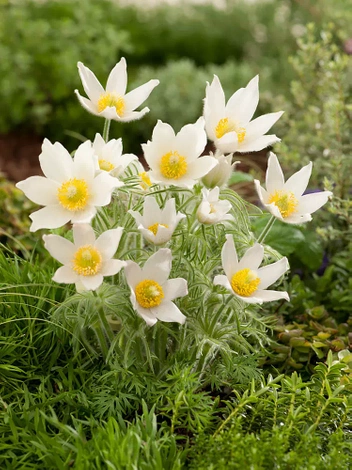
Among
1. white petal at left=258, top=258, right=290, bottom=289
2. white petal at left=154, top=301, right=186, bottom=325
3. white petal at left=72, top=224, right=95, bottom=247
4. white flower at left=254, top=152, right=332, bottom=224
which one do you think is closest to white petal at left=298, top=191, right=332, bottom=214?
white flower at left=254, top=152, right=332, bottom=224

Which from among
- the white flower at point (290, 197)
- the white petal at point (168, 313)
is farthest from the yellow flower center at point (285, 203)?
the white petal at point (168, 313)

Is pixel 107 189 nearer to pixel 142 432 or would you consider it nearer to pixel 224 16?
pixel 142 432

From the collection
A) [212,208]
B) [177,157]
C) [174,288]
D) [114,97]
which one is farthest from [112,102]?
[174,288]

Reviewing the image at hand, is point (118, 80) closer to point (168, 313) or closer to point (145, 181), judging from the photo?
point (145, 181)

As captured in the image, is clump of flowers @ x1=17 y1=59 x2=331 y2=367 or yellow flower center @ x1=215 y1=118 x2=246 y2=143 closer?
clump of flowers @ x1=17 y1=59 x2=331 y2=367

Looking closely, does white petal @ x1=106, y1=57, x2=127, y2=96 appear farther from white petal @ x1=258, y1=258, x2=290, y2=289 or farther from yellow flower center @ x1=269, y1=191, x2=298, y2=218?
white petal @ x1=258, y1=258, x2=290, y2=289

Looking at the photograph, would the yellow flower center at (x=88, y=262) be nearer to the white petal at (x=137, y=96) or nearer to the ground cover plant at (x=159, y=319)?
the ground cover plant at (x=159, y=319)

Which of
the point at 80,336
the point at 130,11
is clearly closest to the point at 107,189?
the point at 80,336
